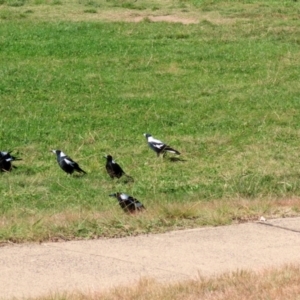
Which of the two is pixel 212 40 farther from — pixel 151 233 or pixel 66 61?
pixel 151 233

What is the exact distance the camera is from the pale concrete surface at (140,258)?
6.32 meters

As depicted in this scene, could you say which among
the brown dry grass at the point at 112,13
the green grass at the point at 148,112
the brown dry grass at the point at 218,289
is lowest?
the brown dry grass at the point at 112,13

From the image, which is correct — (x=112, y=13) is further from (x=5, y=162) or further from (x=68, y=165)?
(x=68, y=165)

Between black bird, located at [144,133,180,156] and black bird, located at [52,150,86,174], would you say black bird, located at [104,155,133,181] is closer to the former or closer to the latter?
black bird, located at [52,150,86,174]

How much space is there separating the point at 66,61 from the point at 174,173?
8.11 meters

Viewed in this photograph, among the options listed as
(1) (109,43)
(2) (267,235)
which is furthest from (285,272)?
(1) (109,43)

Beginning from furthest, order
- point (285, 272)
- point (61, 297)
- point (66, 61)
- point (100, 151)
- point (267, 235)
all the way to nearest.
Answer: point (66, 61)
point (100, 151)
point (267, 235)
point (285, 272)
point (61, 297)

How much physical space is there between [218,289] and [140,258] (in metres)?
0.94

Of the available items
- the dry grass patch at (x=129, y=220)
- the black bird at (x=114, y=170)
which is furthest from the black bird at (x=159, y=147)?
the dry grass patch at (x=129, y=220)

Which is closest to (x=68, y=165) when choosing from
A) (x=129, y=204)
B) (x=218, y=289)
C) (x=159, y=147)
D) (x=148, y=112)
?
(x=159, y=147)

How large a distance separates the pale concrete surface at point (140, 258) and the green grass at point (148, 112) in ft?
0.97

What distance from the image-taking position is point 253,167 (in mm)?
11906

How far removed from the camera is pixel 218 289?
20.0ft

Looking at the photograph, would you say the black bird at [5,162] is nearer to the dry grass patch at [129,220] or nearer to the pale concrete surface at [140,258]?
the dry grass patch at [129,220]
